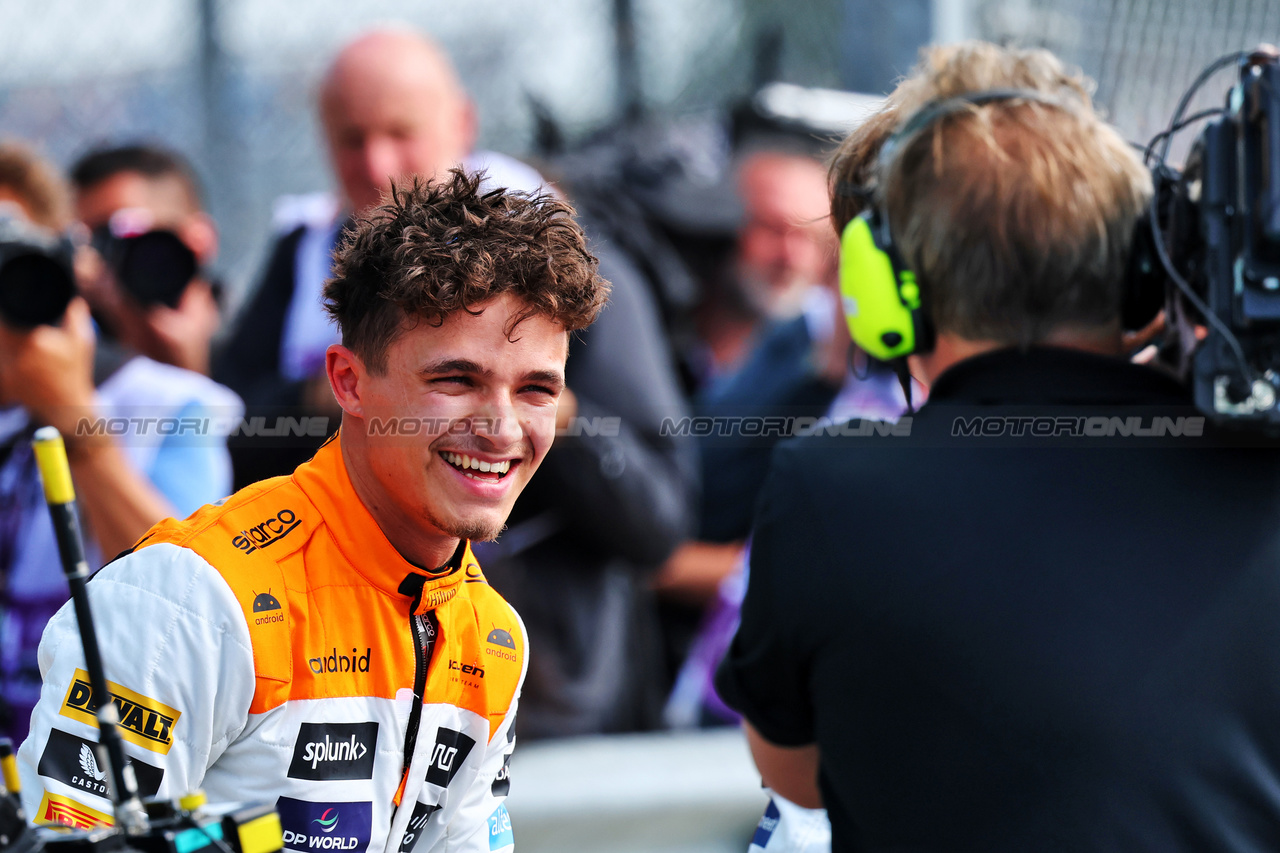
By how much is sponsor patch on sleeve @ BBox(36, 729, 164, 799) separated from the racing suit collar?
31 centimetres

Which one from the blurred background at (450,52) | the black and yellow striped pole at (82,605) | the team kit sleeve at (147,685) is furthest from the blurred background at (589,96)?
the black and yellow striped pole at (82,605)

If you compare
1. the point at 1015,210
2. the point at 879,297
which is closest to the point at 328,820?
the point at 879,297

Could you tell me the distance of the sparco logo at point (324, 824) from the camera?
50.0 inches

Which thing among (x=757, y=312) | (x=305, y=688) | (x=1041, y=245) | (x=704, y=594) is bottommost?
(x=704, y=594)

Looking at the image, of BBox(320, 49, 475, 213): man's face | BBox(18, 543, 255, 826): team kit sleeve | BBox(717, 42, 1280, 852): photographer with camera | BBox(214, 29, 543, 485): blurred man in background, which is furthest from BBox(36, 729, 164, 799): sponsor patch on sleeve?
BBox(320, 49, 475, 213): man's face

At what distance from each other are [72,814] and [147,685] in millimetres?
137

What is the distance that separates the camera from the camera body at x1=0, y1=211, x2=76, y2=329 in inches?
91.1

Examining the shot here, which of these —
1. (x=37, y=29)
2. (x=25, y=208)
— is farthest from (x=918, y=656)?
(x=37, y=29)

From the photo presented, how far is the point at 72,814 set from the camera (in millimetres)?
1150

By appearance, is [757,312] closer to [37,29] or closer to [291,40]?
[291,40]

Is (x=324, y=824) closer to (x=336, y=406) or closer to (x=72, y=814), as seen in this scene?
(x=72, y=814)

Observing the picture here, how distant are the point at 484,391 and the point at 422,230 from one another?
7.7 inches

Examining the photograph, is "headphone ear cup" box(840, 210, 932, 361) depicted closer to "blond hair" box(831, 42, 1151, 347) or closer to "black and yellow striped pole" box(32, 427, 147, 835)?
"blond hair" box(831, 42, 1151, 347)

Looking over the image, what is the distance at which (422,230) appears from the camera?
134 centimetres
